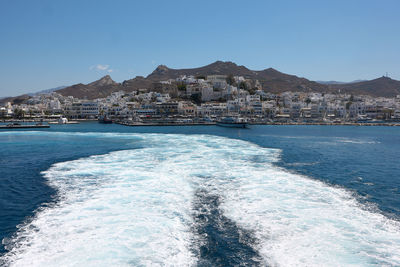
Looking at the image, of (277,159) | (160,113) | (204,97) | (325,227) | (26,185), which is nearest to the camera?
(325,227)

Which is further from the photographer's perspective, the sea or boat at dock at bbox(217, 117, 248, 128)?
boat at dock at bbox(217, 117, 248, 128)

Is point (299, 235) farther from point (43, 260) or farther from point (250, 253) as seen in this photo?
point (43, 260)

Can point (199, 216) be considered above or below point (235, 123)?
below

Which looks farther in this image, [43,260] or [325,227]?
[325,227]

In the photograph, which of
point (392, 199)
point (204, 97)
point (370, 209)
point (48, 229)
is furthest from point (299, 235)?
point (204, 97)

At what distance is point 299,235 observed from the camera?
7.77 metres

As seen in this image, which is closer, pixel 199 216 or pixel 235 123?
pixel 199 216

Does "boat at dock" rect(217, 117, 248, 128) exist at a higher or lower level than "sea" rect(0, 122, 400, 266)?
higher

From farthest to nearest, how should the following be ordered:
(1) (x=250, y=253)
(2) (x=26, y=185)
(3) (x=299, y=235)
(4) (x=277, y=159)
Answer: (4) (x=277, y=159) < (2) (x=26, y=185) < (3) (x=299, y=235) < (1) (x=250, y=253)

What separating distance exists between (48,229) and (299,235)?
7.61 metres

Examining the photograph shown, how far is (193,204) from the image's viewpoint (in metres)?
10.5

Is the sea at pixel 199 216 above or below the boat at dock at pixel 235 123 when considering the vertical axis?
below

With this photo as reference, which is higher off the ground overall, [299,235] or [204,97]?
[204,97]

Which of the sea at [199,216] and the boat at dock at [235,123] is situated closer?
the sea at [199,216]
